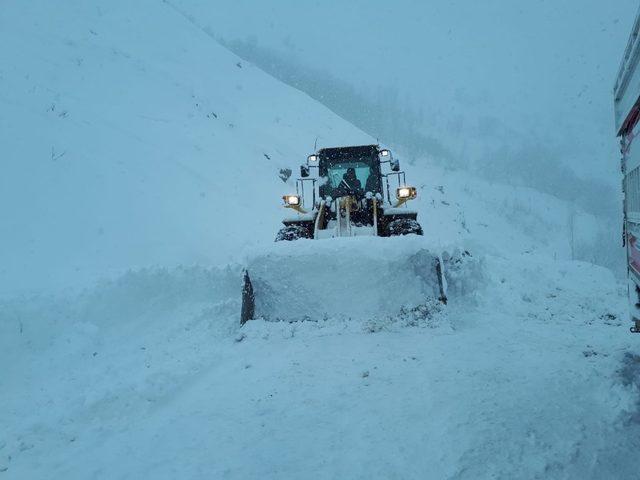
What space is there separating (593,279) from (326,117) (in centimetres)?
2568

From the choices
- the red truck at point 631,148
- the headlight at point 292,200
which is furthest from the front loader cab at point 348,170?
the red truck at point 631,148

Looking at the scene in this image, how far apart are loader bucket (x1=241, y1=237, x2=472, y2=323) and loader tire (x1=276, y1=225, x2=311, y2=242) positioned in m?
1.69

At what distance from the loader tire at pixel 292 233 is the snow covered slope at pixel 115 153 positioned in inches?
80.1

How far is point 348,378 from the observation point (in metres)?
3.54

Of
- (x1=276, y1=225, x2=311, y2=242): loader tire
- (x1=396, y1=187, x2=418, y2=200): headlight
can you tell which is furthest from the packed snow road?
(x1=396, y1=187, x2=418, y2=200): headlight

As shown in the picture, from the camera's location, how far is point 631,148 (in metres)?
3.65

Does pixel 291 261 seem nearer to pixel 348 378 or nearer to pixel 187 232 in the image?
pixel 348 378

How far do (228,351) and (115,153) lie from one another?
23.7ft

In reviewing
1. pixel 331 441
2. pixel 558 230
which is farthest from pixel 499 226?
pixel 331 441

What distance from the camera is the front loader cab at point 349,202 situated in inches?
273

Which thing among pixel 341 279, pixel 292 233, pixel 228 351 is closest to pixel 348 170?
pixel 292 233

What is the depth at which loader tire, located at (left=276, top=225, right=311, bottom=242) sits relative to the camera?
6914 millimetres

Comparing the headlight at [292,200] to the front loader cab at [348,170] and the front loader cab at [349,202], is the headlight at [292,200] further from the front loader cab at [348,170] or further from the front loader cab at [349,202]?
the front loader cab at [348,170]

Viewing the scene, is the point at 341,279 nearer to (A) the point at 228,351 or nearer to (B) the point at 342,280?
(B) the point at 342,280
